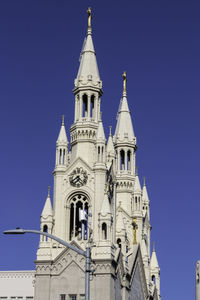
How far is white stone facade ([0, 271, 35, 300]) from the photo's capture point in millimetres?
80875

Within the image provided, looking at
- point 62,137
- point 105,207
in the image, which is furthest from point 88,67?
point 105,207

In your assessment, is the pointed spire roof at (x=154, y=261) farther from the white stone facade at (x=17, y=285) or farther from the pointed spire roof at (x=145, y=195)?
the white stone facade at (x=17, y=285)

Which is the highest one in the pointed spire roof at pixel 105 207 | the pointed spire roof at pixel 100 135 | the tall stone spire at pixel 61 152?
the pointed spire roof at pixel 100 135

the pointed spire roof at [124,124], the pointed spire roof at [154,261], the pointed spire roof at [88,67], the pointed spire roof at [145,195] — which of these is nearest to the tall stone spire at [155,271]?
the pointed spire roof at [154,261]

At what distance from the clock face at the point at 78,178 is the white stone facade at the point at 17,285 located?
1379 centimetres

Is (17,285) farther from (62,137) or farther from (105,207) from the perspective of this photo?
(62,137)

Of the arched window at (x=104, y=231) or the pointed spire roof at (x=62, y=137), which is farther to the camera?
the pointed spire roof at (x=62, y=137)

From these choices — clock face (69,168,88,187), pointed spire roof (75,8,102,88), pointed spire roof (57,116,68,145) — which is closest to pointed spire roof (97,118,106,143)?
pointed spire roof (57,116,68,145)

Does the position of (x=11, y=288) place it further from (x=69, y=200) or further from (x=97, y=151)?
(x=97, y=151)

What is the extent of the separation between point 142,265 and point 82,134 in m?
20.1

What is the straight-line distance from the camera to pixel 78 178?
77188 mm

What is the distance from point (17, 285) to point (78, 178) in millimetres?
16144

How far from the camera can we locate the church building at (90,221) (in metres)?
71.6

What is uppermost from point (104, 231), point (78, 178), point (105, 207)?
point (78, 178)
